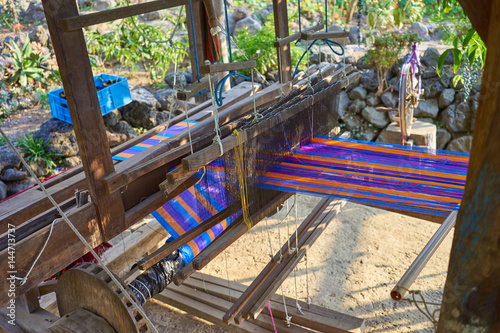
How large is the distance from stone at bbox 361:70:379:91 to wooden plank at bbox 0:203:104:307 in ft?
19.7

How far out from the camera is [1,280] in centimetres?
176

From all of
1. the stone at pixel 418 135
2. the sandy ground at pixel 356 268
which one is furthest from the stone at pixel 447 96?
the sandy ground at pixel 356 268

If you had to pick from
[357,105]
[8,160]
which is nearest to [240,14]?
[357,105]

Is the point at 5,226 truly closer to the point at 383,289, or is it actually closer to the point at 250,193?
the point at 250,193

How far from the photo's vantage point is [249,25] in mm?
8766

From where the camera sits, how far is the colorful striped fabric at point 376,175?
2354 mm

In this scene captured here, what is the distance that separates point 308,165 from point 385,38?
4941 mm

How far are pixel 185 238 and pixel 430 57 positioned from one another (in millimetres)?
6037

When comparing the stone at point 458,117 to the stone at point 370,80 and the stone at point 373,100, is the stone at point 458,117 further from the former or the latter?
the stone at point 370,80

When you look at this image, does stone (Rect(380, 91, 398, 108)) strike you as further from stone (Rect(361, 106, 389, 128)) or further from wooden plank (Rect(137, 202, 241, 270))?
wooden plank (Rect(137, 202, 241, 270))

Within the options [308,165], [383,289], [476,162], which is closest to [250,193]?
[308,165]

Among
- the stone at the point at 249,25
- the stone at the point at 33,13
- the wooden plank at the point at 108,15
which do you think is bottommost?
the stone at the point at 249,25

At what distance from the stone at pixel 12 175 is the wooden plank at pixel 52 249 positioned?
3.91 meters

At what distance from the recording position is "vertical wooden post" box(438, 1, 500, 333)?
939mm
